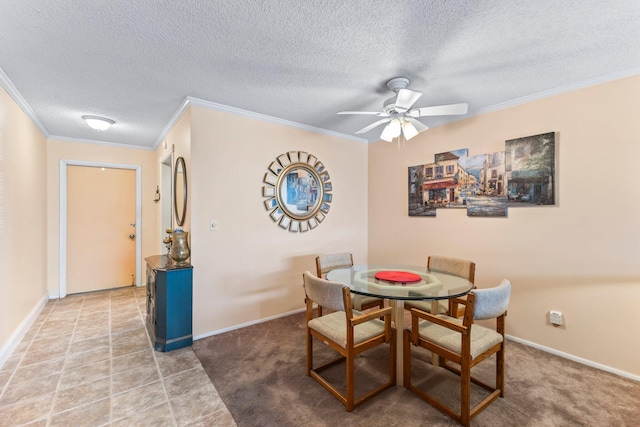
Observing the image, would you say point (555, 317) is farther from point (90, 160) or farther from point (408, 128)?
point (90, 160)

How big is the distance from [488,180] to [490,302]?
1752 mm

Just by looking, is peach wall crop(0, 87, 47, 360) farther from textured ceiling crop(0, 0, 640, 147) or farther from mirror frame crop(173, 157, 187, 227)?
mirror frame crop(173, 157, 187, 227)

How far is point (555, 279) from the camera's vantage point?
2518 millimetres

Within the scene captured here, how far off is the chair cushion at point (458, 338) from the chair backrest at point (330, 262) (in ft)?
3.90

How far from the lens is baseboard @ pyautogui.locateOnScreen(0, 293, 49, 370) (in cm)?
230

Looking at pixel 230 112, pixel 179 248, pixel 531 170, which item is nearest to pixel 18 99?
pixel 230 112

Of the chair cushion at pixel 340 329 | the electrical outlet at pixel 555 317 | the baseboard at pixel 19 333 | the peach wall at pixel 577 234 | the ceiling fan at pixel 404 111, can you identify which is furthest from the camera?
the electrical outlet at pixel 555 317

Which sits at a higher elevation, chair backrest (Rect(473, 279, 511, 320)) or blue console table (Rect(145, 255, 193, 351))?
chair backrest (Rect(473, 279, 511, 320))

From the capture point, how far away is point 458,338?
1777 mm

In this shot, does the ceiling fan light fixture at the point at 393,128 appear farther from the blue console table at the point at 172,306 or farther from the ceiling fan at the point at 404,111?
the blue console table at the point at 172,306

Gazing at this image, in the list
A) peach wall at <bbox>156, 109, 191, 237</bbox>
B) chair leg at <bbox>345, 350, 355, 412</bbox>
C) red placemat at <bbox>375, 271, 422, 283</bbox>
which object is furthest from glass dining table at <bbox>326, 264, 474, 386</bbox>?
peach wall at <bbox>156, 109, 191, 237</bbox>

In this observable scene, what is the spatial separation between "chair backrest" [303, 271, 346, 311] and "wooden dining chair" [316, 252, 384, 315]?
74 cm

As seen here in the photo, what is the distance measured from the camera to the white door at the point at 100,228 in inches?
166

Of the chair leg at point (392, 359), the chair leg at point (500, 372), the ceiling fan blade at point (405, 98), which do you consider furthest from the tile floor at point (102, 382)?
the ceiling fan blade at point (405, 98)
